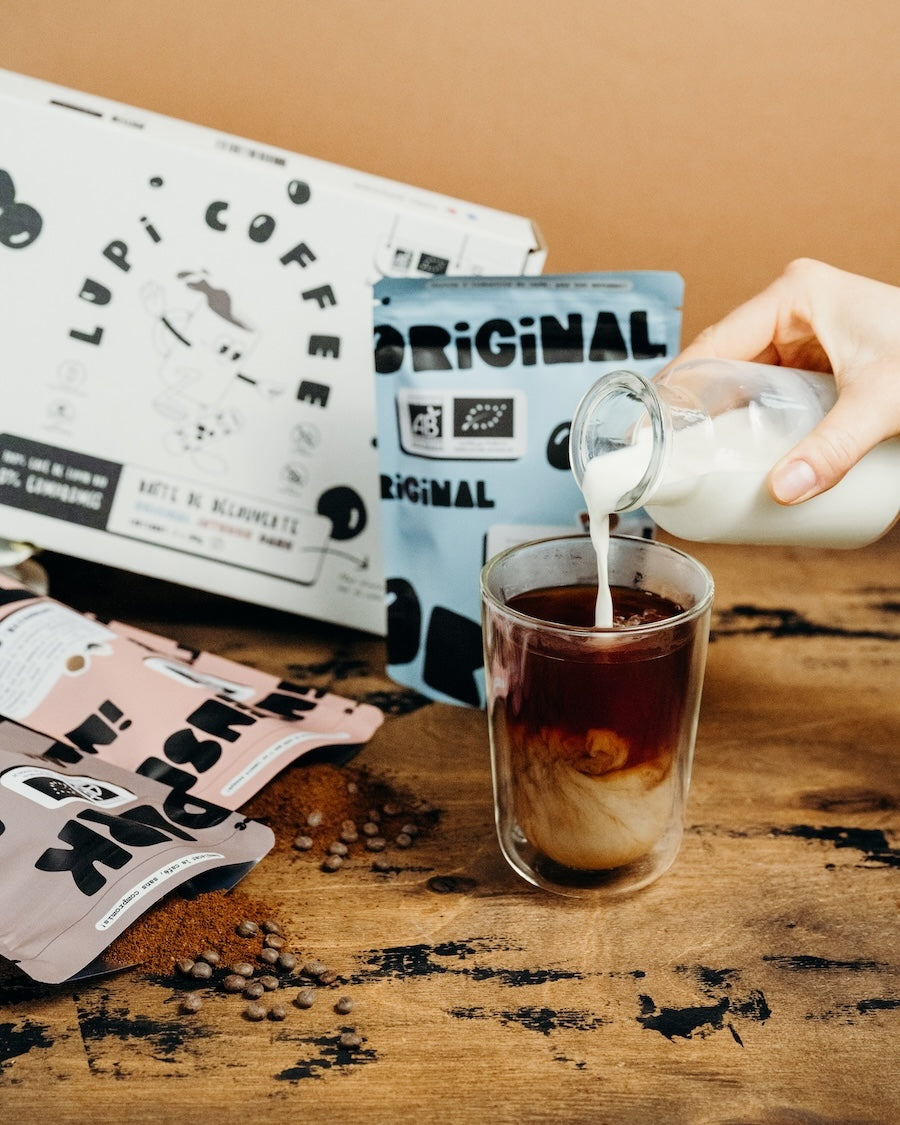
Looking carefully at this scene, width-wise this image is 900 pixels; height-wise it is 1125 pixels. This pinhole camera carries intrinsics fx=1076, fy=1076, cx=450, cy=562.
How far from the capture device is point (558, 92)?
Answer: 1233 mm

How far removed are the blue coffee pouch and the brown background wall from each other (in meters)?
0.44

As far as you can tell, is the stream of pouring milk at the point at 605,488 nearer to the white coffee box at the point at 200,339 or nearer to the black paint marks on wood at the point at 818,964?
the black paint marks on wood at the point at 818,964

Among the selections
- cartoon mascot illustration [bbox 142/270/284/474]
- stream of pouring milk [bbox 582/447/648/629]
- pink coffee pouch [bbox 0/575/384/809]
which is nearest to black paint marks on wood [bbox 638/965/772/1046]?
stream of pouring milk [bbox 582/447/648/629]

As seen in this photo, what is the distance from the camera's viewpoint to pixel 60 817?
0.71 m

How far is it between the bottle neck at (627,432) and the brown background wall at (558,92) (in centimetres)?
68

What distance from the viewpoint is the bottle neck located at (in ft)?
2.05

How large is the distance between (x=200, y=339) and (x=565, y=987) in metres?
0.66

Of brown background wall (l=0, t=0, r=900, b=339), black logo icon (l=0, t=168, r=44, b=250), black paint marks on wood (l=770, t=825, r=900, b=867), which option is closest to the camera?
black paint marks on wood (l=770, t=825, r=900, b=867)

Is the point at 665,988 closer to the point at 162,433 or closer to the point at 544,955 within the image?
the point at 544,955

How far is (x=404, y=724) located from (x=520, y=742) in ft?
0.79

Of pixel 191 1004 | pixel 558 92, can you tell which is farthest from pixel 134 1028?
pixel 558 92

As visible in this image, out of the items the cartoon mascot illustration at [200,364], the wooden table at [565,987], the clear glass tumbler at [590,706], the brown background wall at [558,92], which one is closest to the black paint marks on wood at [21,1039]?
the wooden table at [565,987]

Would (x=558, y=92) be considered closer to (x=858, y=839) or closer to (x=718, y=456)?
(x=718, y=456)

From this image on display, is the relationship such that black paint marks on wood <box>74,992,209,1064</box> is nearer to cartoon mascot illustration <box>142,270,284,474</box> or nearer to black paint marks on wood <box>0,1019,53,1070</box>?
black paint marks on wood <box>0,1019,53,1070</box>
